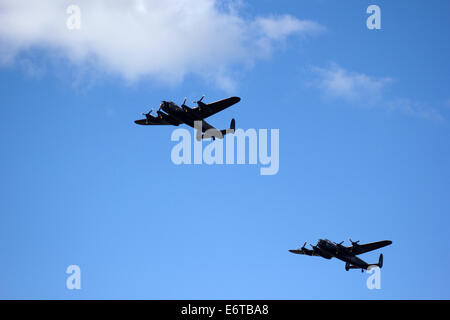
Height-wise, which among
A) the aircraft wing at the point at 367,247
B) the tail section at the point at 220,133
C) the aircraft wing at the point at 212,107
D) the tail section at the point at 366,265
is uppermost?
the aircraft wing at the point at 212,107

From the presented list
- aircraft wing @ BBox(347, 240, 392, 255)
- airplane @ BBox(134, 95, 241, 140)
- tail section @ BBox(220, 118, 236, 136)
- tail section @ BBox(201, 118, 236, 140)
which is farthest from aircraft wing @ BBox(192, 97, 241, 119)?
aircraft wing @ BBox(347, 240, 392, 255)

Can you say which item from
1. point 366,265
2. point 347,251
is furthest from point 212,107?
point 366,265

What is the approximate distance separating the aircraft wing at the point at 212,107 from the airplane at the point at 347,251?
2205 cm

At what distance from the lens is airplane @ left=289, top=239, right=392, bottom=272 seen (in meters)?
75.1

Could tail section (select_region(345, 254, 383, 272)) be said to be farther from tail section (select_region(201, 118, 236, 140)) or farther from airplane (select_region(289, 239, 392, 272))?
tail section (select_region(201, 118, 236, 140))

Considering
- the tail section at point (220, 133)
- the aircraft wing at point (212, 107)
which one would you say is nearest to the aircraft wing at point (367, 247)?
the tail section at point (220, 133)

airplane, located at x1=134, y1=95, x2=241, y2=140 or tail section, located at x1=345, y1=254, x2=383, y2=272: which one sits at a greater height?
airplane, located at x1=134, y1=95, x2=241, y2=140

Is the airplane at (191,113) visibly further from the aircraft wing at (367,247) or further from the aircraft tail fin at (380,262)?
the aircraft tail fin at (380,262)

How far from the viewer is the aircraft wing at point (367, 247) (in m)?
78.1

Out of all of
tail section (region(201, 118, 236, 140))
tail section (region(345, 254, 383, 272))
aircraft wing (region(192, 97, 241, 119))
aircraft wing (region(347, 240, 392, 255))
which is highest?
aircraft wing (region(192, 97, 241, 119))
